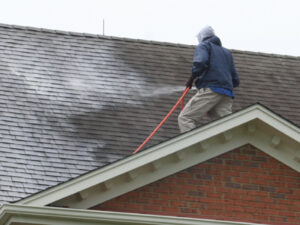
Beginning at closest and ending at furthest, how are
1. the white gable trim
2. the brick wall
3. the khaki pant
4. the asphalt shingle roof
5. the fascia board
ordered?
the fascia board
the white gable trim
the brick wall
the khaki pant
the asphalt shingle roof

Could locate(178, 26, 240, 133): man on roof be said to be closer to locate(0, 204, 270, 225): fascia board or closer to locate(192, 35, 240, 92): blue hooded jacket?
locate(192, 35, 240, 92): blue hooded jacket

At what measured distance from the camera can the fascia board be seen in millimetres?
13102

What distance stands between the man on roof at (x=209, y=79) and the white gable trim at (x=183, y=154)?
0.72 m

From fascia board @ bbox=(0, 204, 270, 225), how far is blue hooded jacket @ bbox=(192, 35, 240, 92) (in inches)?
91.7

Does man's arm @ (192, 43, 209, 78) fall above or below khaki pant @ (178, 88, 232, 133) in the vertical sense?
above

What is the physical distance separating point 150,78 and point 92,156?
11.2 ft

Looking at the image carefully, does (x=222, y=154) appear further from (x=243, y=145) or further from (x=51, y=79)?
(x=51, y=79)

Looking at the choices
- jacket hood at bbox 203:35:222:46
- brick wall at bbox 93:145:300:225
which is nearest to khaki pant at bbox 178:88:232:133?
jacket hood at bbox 203:35:222:46

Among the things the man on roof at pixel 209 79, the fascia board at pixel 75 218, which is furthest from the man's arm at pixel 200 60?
the fascia board at pixel 75 218

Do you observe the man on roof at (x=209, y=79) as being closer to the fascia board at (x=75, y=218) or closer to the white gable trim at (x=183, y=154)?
the white gable trim at (x=183, y=154)

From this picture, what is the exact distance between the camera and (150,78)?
19.2m

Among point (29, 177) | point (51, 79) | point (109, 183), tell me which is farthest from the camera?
point (51, 79)

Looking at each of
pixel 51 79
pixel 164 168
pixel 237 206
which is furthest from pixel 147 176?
pixel 51 79

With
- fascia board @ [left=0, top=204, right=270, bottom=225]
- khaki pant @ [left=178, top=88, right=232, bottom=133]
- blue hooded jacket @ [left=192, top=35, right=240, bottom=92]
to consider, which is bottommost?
fascia board @ [left=0, top=204, right=270, bottom=225]
